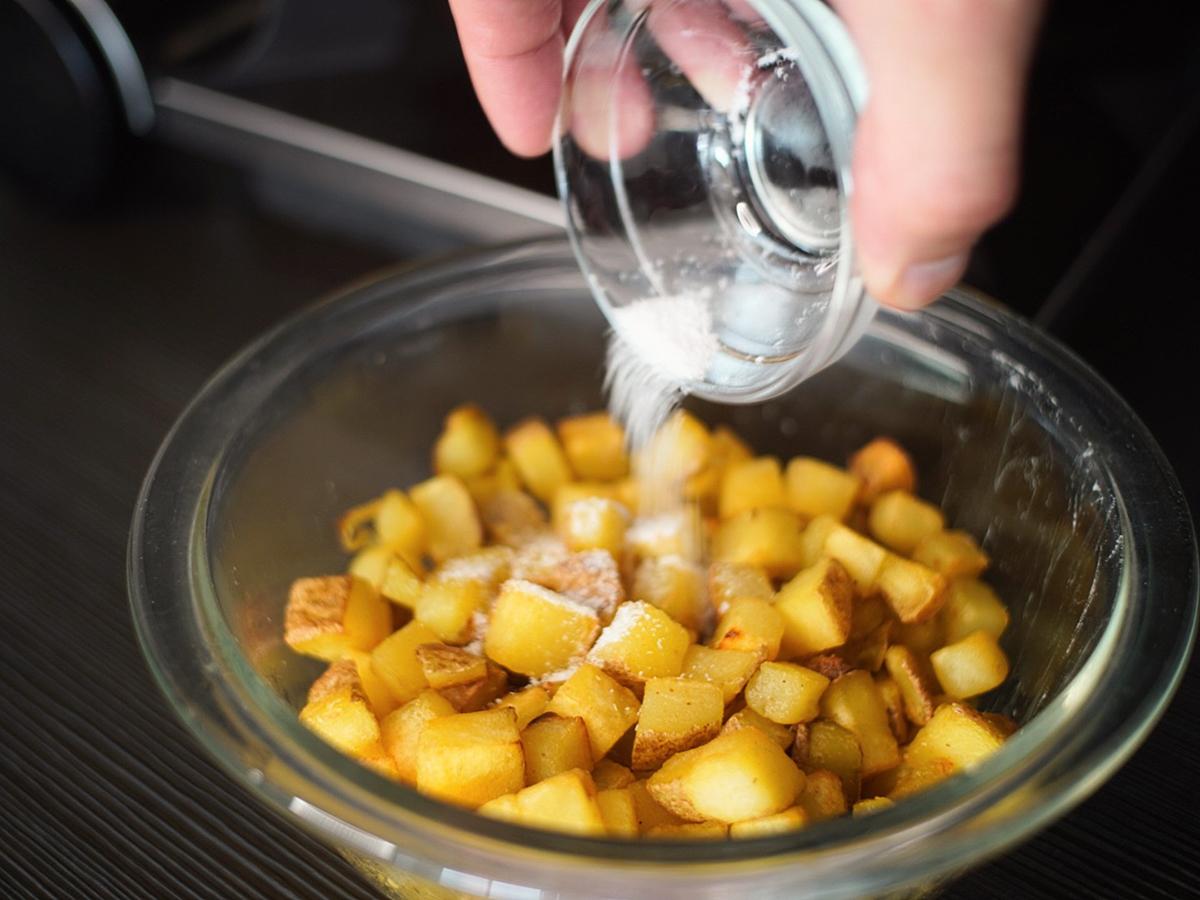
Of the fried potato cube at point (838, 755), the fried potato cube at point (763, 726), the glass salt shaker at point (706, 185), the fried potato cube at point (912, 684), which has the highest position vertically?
the glass salt shaker at point (706, 185)

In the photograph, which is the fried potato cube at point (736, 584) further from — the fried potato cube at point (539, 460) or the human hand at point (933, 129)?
the human hand at point (933, 129)

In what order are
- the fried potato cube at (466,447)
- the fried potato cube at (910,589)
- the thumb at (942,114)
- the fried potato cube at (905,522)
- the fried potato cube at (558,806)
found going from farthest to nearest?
1. the fried potato cube at (466,447)
2. the fried potato cube at (905,522)
3. the fried potato cube at (910,589)
4. the fried potato cube at (558,806)
5. the thumb at (942,114)

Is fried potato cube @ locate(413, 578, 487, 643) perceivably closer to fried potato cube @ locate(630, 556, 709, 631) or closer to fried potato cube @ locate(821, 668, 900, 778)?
fried potato cube @ locate(630, 556, 709, 631)

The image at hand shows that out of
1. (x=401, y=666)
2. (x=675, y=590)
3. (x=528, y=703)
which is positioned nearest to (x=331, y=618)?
(x=401, y=666)

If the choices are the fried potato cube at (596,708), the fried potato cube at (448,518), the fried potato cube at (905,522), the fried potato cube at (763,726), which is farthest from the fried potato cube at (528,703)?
the fried potato cube at (905,522)

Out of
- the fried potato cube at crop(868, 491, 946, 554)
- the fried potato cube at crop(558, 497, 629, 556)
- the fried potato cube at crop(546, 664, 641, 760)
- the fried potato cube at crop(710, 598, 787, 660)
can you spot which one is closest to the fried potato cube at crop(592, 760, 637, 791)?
the fried potato cube at crop(546, 664, 641, 760)

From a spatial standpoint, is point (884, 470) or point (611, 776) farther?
point (884, 470)

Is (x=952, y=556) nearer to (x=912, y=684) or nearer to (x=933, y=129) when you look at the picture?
(x=912, y=684)

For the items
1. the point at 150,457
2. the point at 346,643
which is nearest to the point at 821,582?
the point at 346,643
